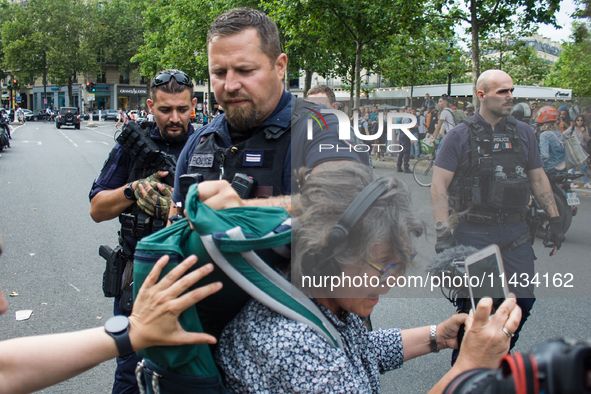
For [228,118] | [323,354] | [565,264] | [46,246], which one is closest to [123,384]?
[228,118]

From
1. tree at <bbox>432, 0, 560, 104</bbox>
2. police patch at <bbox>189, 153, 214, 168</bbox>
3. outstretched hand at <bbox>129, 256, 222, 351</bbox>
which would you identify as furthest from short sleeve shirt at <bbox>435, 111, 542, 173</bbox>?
tree at <bbox>432, 0, 560, 104</bbox>

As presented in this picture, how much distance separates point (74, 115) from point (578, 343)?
1651 inches

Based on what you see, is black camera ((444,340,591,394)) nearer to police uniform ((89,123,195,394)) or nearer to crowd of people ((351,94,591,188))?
crowd of people ((351,94,591,188))

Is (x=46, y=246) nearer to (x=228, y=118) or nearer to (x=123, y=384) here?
(x=123, y=384)

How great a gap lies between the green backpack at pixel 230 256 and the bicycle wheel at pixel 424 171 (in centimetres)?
53

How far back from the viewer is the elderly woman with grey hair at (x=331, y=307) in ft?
3.67

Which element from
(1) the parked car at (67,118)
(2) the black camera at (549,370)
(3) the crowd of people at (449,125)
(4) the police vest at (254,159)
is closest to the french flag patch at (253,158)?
(4) the police vest at (254,159)

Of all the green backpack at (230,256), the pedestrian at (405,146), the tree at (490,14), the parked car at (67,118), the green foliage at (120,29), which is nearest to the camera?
the green backpack at (230,256)

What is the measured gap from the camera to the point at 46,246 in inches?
235

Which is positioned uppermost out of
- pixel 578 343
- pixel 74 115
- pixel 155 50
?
pixel 155 50

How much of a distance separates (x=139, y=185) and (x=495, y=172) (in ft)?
5.38

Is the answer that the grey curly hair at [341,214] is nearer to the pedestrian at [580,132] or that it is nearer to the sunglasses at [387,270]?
the sunglasses at [387,270]

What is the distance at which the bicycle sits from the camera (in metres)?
1.50

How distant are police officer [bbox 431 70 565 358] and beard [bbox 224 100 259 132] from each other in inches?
26.1
